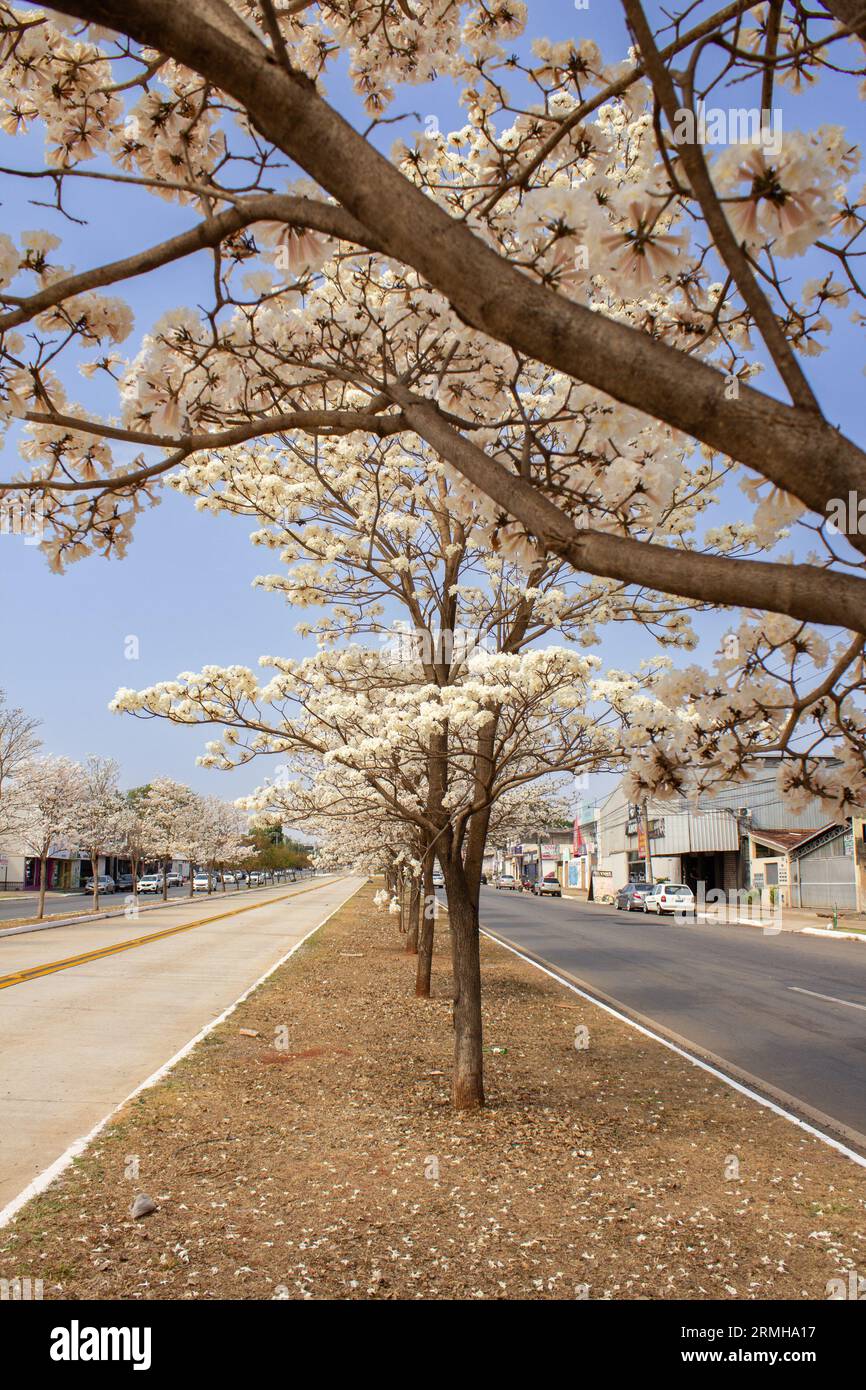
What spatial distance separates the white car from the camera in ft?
133

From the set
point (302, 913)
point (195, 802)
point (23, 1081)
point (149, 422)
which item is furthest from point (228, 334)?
point (195, 802)

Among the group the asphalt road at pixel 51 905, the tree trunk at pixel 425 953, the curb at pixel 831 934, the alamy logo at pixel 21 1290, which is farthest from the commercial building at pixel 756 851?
the asphalt road at pixel 51 905

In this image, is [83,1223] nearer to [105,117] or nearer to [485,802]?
[485,802]

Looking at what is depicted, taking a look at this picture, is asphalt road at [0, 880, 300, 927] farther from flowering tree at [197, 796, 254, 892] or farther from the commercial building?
the commercial building

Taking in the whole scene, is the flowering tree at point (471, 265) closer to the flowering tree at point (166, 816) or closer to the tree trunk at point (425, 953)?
the tree trunk at point (425, 953)

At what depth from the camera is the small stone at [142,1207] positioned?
505cm

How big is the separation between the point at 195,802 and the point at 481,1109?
66527mm

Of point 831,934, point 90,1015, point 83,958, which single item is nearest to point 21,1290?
point 90,1015

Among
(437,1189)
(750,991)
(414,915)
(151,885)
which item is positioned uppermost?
(414,915)

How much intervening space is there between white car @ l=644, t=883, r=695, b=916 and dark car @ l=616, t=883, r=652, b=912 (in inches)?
18.2

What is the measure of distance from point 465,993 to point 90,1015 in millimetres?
5904

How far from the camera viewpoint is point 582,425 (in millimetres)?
3207

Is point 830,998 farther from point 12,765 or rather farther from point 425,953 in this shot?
point 12,765

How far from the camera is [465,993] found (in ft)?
25.1
